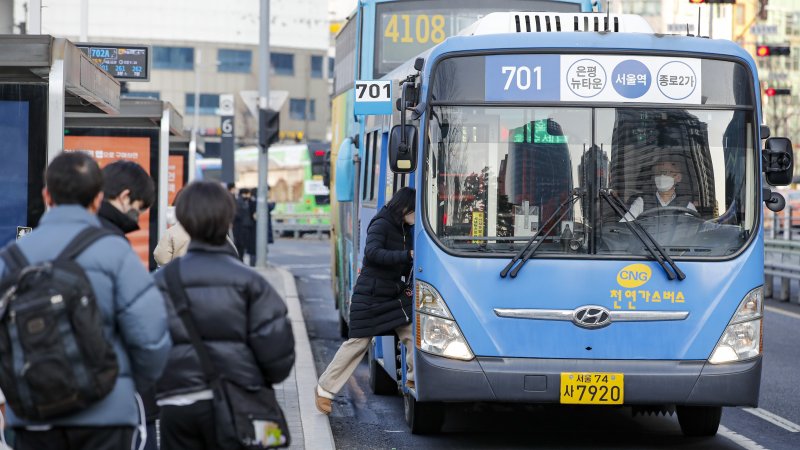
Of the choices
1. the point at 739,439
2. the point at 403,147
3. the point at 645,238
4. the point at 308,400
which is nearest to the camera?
the point at 645,238

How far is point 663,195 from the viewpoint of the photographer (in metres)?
9.03

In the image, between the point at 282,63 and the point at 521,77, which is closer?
the point at 521,77

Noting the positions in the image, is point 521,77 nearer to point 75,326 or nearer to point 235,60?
point 75,326

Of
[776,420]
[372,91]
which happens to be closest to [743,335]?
[776,420]

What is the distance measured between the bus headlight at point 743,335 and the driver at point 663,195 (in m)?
0.67

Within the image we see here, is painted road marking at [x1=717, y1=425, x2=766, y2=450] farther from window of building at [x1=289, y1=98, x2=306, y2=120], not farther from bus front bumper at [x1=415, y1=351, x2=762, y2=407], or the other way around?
window of building at [x1=289, y1=98, x2=306, y2=120]

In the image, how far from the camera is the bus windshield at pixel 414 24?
14.3 m

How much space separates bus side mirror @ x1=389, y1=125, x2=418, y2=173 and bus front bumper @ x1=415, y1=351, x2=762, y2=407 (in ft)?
4.14

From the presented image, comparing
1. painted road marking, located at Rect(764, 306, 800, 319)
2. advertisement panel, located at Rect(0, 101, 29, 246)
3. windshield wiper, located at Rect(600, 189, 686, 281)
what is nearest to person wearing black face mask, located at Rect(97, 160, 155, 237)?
advertisement panel, located at Rect(0, 101, 29, 246)

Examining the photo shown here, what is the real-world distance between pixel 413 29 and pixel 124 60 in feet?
12.1

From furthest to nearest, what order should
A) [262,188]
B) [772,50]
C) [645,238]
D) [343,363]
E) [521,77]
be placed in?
[262,188] < [772,50] < [343,363] < [521,77] < [645,238]

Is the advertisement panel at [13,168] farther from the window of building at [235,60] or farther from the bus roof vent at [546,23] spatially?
the window of building at [235,60]

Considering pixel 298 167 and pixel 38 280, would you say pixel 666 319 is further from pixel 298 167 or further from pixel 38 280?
pixel 298 167

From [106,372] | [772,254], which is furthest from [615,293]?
[772,254]
